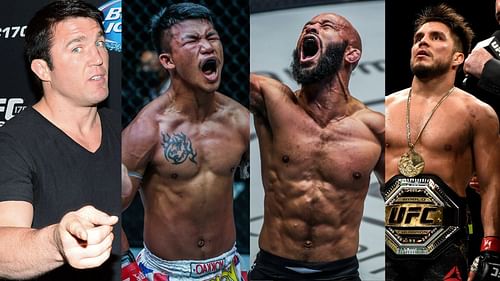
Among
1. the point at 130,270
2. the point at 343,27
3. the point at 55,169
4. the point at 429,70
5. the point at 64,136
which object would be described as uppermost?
the point at 343,27

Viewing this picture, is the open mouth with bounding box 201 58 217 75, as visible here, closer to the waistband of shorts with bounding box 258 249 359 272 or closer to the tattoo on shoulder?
the tattoo on shoulder

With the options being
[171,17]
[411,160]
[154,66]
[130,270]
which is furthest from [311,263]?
[171,17]

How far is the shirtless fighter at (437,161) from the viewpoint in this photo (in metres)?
3.43

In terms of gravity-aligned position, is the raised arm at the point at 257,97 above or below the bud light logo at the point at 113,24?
below

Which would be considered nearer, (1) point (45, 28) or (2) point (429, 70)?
(1) point (45, 28)

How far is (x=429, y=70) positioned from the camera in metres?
3.52

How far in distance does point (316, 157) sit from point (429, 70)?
76 centimetres

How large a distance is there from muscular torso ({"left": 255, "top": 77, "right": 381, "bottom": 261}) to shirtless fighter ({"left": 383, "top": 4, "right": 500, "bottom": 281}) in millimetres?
165

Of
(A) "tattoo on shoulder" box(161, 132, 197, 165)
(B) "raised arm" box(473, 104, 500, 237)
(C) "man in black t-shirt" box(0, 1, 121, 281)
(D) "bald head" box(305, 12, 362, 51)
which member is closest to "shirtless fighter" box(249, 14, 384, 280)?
(D) "bald head" box(305, 12, 362, 51)

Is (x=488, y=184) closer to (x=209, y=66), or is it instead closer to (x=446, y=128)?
(x=446, y=128)

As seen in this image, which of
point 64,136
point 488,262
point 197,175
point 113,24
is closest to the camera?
point 64,136

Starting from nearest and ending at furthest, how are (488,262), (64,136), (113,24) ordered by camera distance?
1. (64,136)
2. (488,262)
3. (113,24)

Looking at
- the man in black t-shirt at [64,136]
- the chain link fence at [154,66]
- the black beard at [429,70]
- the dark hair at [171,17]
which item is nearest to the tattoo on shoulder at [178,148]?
the chain link fence at [154,66]

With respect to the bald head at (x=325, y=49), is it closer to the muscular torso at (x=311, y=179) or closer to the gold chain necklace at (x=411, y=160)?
A: the muscular torso at (x=311, y=179)
